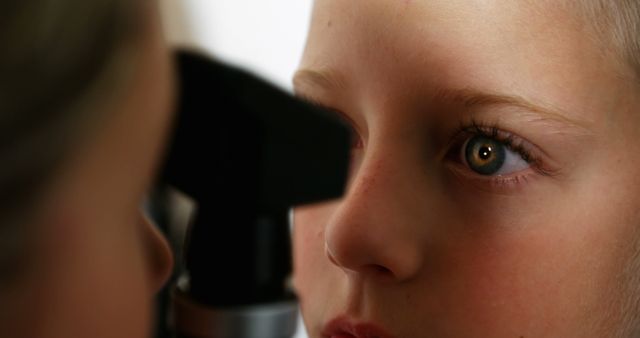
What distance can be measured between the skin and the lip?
27 centimetres

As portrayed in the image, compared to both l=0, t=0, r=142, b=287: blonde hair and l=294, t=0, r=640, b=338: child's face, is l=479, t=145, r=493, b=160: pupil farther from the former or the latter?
l=0, t=0, r=142, b=287: blonde hair

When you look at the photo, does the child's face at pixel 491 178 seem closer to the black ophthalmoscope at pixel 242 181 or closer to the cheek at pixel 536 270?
the cheek at pixel 536 270

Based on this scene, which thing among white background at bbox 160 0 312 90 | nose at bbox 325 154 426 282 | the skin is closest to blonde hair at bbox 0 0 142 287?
the skin

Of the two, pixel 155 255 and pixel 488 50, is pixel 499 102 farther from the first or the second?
pixel 155 255

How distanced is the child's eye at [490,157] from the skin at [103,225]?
1.00ft

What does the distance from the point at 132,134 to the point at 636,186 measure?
38 centimetres

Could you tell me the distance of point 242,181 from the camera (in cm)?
38

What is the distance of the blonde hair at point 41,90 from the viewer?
32cm

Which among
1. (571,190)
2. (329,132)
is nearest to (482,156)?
(571,190)

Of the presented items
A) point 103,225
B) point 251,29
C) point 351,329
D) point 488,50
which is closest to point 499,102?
point 488,50

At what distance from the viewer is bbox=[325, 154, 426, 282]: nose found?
23.5 inches

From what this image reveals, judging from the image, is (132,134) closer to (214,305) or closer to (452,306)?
(214,305)

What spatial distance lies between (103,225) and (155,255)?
0.31ft

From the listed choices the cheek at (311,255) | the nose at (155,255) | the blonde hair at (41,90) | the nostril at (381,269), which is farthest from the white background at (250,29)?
the blonde hair at (41,90)
